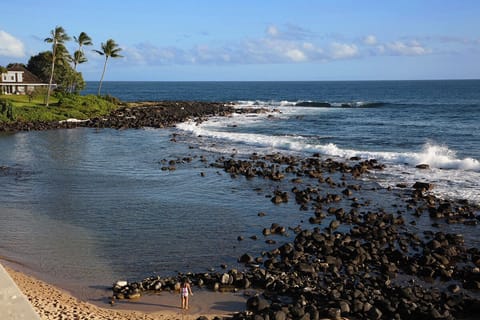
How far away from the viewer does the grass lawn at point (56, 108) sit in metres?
58.1

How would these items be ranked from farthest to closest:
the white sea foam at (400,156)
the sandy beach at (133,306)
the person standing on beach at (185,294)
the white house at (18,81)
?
the white house at (18,81) → the white sea foam at (400,156) → the person standing on beach at (185,294) → the sandy beach at (133,306)

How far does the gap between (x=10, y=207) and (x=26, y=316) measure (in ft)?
50.9

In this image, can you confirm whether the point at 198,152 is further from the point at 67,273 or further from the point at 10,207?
the point at 67,273

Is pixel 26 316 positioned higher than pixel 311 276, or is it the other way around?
pixel 26 316

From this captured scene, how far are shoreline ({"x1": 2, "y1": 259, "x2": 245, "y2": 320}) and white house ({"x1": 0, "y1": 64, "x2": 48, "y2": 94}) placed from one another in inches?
2652

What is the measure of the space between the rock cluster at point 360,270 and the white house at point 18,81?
63.1 meters

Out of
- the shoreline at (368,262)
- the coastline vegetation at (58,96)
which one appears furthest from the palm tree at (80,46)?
the shoreline at (368,262)

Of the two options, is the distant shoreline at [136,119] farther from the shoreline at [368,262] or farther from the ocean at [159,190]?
the shoreline at [368,262]

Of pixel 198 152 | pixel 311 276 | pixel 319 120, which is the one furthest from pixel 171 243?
pixel 319 120

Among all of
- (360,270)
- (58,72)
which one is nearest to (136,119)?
(58,72)

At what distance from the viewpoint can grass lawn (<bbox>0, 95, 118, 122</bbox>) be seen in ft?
191

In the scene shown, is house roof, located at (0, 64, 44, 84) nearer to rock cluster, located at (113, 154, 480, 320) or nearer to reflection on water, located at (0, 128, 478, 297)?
reflection on water, located at (0, 128, 478, 297)

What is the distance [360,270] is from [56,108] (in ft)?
188

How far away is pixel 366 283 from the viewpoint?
50.2ft
